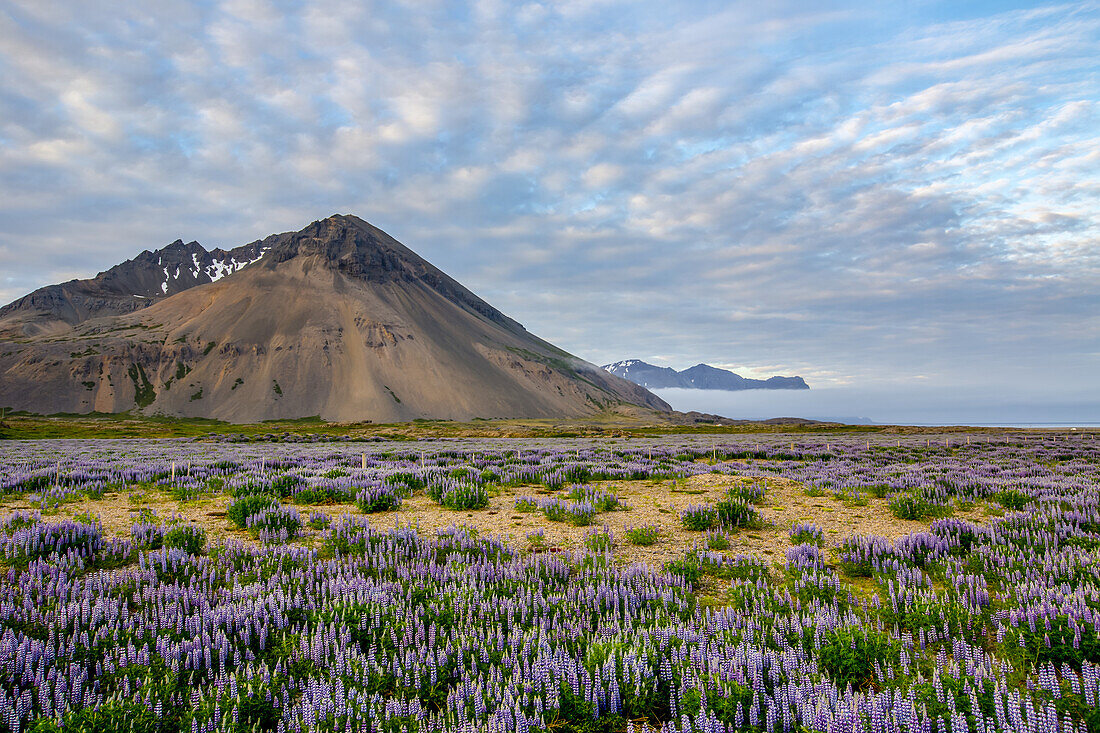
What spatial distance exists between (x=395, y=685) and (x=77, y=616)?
3158 millimetres

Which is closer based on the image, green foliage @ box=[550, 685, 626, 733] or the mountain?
green foliage @ box=[550, 685, 626, 733]

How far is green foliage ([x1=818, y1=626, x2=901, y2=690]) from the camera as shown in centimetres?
395

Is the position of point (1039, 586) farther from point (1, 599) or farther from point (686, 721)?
point (1, 599)

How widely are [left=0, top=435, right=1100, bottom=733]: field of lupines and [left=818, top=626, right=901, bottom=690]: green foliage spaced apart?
0.08 ft

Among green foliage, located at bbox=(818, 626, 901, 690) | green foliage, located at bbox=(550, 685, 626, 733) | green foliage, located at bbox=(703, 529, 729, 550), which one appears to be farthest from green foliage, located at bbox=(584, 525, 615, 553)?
green foliage, located at bbox=(550, 685, 626, 733)

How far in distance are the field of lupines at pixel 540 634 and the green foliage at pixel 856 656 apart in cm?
2

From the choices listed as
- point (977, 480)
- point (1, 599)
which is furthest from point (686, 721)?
point (977, 480)

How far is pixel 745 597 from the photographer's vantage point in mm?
5711

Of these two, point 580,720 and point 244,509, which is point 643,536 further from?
point 244,509

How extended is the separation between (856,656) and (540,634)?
8.03 ft

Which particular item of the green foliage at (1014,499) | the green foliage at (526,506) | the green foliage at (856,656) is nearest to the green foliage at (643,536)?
the green foliage at (526,506)

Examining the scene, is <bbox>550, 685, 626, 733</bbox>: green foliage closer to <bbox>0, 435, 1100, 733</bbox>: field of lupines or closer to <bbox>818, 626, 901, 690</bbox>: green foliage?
<bbox>0, 435, 1100, 733</bbox>: field of lupines

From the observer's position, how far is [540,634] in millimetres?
4250

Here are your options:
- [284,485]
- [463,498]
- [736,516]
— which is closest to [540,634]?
[736,516]
